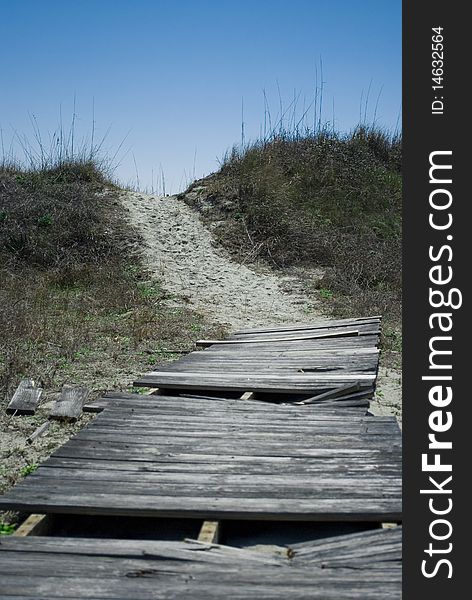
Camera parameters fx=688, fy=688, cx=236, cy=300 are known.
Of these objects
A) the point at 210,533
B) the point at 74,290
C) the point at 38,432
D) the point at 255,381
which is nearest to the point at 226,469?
the point at 210,533

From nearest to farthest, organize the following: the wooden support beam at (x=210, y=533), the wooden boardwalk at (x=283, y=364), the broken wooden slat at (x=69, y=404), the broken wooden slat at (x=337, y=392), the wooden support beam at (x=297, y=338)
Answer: the wooden support beam at (x=210, y=533), the broken wooden slat at (x=337, y=392), the broken wooden slat at (x=69, y=404), the wooden boardwalk at (x=283, y=364), the wooden support beam at (x=297, y=338)

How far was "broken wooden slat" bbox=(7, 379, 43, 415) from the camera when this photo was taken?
5883 mm

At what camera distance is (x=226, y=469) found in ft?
11.8

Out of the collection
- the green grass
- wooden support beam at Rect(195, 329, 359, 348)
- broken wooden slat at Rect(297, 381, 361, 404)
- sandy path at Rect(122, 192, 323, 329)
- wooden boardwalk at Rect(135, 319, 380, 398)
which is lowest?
the green grass

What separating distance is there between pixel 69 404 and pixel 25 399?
0.50 m

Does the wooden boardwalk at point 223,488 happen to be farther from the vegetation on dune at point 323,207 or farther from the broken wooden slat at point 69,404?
the vegetation on dune at point 323,207

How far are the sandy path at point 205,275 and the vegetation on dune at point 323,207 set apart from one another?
53 cm

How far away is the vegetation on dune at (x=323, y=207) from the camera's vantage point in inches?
556

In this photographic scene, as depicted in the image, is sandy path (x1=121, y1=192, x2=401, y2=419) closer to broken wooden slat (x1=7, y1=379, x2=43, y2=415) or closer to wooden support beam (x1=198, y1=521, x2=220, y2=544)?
broken wooden slat (x1=7, y1=379, x2=43, y2=415)

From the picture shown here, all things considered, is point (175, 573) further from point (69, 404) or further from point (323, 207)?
point (323, 207)

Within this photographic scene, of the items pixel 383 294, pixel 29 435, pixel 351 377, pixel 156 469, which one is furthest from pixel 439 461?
pixel 383 294

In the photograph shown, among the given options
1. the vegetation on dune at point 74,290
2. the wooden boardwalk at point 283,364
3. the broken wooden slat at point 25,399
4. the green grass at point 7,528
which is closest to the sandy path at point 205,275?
the vegetation on dune at point 74,290

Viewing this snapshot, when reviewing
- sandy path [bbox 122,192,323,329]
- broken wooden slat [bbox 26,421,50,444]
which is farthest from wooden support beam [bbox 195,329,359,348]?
broken wooden slat [bbox 26,421,50,444]

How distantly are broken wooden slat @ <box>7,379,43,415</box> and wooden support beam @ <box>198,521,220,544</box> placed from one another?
330 centimetres
